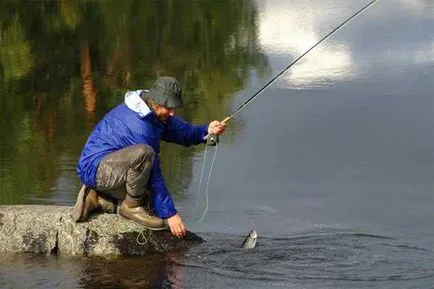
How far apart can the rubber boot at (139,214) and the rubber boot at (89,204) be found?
221 mm

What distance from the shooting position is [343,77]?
60.5ft

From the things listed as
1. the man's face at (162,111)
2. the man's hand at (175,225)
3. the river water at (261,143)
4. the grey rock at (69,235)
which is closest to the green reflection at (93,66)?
the river water at (261,143)

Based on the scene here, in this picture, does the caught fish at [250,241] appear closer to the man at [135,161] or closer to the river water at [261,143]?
the river water at [261,143]

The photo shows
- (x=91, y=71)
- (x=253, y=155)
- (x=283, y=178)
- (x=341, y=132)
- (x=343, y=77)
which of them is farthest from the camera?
(x=91, y=71)

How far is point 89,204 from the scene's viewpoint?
29.8 feet

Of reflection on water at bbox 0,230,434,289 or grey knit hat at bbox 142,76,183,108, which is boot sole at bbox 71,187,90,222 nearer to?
reflection on water at bbox 0,230,434,289

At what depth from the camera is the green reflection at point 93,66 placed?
13.1 meters

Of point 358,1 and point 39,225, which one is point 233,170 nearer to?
point 39,225

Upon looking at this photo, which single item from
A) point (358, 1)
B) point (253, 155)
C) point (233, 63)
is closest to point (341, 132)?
point (253, 155)

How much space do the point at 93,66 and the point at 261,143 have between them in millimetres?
8038

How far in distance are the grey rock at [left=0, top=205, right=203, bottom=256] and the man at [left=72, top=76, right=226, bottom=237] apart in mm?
94

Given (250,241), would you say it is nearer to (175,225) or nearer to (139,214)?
(175,225)

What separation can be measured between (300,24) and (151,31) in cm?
387

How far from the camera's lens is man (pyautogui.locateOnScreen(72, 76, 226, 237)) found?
8.75 meters
